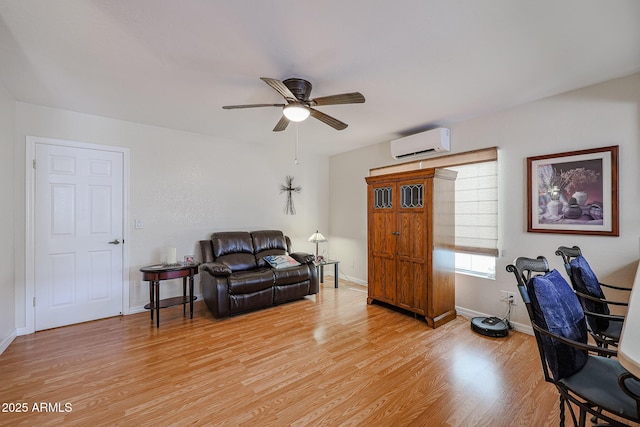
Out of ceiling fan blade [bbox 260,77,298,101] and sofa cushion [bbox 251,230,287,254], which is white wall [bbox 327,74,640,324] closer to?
ceiling fan blade [bbox 260,77,298,101]

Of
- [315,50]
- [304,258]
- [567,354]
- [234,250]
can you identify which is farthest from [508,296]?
[234,250]

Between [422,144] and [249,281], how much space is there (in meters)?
2.97

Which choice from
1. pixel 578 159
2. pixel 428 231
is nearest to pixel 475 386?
pixel 428 231

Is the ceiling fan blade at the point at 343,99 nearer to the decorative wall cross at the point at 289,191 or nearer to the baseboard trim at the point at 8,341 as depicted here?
the decorative wall cross at the point at 289,191

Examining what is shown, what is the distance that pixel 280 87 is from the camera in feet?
7.05

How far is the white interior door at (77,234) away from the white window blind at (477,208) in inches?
177

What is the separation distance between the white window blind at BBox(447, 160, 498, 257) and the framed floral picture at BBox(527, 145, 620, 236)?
1.25 ft

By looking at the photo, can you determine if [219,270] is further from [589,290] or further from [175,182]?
[589,290]

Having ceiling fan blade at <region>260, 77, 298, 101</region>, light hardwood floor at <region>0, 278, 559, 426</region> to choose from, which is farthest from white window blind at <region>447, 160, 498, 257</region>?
ceiling fan blade at <region>260, 77, 298, 101</region>

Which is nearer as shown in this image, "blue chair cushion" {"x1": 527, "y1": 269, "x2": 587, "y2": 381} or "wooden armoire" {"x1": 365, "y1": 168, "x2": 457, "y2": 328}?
"blue chair cushion" {"x1": 527, "y1": 269, "x2": 587, "y2": 381}

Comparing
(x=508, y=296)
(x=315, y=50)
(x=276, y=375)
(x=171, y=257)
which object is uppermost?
(x=315, y=50)

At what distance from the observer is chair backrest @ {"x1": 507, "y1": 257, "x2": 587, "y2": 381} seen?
1.34 metres

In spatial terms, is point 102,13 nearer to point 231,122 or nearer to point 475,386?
point 231,122

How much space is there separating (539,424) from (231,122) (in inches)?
161
